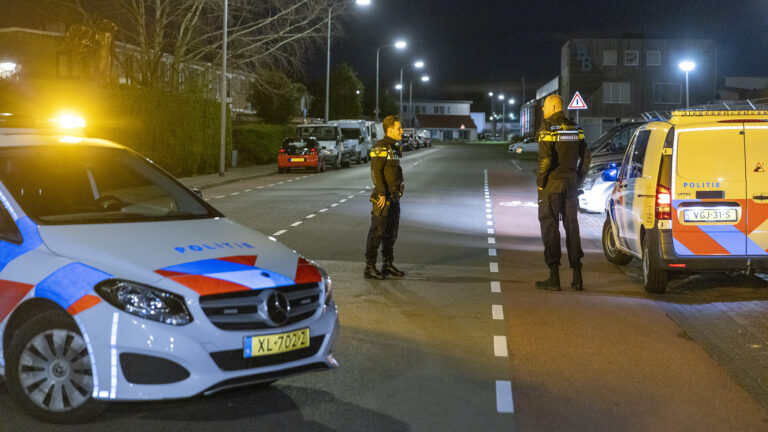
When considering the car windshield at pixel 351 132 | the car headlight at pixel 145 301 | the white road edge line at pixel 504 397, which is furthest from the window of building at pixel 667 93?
the car headlight at pixel 145 301

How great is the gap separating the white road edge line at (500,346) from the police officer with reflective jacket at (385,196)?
11.1 ft

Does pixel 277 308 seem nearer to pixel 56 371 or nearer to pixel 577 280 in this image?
pixel 56 371

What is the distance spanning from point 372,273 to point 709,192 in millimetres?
3861

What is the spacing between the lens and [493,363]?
720cm

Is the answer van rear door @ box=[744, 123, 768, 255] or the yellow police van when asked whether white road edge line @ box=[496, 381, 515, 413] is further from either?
van rear door @ box=[744, 123, 768, 255]

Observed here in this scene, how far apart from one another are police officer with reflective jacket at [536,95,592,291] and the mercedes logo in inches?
205

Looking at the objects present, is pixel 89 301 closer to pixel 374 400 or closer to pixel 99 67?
pixel 374 400

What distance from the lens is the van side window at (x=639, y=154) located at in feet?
35.2

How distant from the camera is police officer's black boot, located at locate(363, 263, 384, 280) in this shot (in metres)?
11.3

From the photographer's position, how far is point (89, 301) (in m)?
5.12

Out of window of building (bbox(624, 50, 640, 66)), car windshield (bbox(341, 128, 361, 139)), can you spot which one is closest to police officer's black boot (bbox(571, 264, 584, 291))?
car windshield (bbox(341, 128, 361, 139))

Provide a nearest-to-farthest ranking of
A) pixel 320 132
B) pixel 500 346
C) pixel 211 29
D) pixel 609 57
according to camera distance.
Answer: pixel 500 346 → pixel 211 29 → pixel 320 132 → pixel 609 57

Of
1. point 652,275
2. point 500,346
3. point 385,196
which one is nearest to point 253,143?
point 385,196

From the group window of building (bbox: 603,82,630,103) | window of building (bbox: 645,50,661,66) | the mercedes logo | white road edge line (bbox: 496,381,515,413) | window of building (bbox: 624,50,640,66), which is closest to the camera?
the mercedes logo
